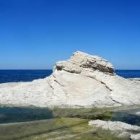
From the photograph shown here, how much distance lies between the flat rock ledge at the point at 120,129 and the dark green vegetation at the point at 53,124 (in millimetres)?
680

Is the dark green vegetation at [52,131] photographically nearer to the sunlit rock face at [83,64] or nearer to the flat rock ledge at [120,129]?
the flat rock ledge at [120,129]

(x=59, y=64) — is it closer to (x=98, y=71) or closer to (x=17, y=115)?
(x=98, y=71)

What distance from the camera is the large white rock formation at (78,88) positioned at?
145 ft

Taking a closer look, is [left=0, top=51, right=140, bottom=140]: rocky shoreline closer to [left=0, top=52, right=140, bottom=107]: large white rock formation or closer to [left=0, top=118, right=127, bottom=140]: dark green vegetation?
[left=0, top=52, right=140, bottom=107]: large white rock formation

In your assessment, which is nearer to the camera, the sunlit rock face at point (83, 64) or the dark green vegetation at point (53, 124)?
the dark green vegetation at point (53, 124)

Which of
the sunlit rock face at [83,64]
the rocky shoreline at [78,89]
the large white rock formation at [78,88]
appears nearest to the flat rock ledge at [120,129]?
the rocky shoreline at [78,89]

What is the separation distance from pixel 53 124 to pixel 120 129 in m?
5.84

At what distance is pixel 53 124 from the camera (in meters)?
32.9

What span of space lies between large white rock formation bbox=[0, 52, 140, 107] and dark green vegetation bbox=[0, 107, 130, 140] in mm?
2658

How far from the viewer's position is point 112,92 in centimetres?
4603

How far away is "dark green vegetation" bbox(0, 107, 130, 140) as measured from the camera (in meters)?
28.4

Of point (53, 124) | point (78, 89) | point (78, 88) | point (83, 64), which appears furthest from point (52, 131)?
point (83, 64)

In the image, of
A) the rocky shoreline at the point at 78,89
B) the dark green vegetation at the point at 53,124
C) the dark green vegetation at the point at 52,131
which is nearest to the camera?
the dark green vegetation at the point at 52,131

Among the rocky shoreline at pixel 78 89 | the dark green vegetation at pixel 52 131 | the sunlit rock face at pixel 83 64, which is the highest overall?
the sunlit rock face at pixel 83 64
